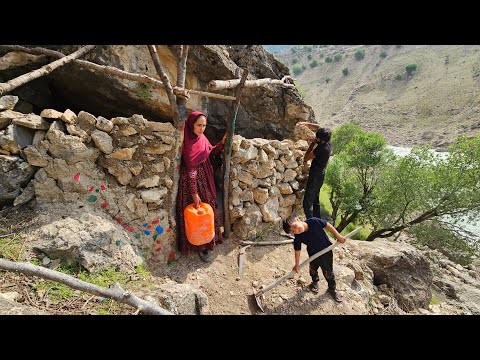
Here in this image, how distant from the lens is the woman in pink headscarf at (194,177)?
3778mm

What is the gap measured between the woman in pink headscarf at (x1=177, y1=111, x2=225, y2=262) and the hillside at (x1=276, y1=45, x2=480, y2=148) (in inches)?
1238

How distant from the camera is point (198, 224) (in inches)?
143

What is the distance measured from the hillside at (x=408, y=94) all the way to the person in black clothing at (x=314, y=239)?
30.6 m

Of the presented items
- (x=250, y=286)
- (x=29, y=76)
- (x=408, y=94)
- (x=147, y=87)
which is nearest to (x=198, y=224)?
(x=250, y=286)

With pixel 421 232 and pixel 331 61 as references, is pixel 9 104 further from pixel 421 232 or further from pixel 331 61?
pixel 331 61

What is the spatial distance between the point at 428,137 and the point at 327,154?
106 ft

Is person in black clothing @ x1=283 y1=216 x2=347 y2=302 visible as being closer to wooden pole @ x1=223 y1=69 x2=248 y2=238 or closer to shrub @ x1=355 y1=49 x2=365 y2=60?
wooden pole @ x1=223 y1=69 x2=248 y2=238

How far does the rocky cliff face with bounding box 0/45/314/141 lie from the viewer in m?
4.37

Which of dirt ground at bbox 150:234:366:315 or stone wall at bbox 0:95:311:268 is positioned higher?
stone wall at bbox 0:95:311:268

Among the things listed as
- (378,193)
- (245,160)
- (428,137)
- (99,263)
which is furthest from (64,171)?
(428,137)

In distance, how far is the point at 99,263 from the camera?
9.58ft

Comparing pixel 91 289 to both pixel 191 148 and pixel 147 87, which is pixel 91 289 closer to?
pixel 191 148

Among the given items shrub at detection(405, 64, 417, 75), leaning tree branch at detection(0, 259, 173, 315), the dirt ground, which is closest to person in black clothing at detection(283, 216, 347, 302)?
the dirt ground

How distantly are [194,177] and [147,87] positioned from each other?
230 centimetres
